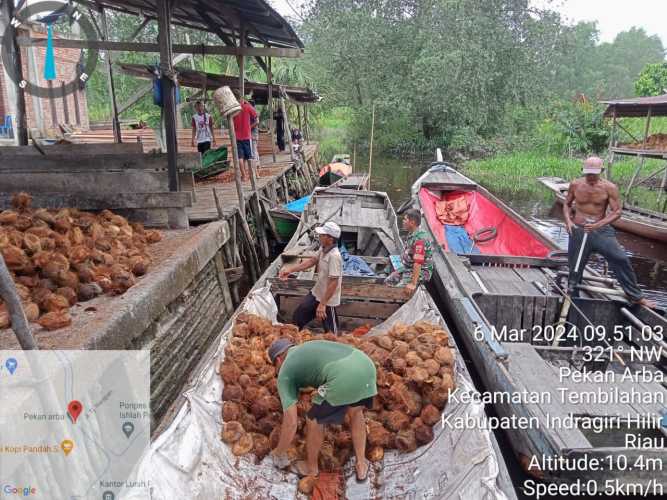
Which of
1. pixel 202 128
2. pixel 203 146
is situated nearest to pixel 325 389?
pixel 202 128

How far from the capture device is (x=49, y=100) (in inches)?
628

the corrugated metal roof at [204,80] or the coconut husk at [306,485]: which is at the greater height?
the corrugated metal roof at [204,80]

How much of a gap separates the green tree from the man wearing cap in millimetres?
26461

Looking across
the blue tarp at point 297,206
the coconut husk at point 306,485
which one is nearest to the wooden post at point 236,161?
the blue tarp at point 297,206

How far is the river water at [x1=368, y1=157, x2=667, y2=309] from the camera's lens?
970 centimetres

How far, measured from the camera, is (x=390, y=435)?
3305 millimetres

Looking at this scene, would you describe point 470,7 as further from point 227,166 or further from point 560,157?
point 227,166

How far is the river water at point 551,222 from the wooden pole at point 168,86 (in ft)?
19.6

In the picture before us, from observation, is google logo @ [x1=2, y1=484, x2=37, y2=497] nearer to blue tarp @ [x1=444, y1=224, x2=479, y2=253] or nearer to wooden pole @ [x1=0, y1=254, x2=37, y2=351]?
wooden pole @ [x1=0, y1=254, x2=37, y2=351]

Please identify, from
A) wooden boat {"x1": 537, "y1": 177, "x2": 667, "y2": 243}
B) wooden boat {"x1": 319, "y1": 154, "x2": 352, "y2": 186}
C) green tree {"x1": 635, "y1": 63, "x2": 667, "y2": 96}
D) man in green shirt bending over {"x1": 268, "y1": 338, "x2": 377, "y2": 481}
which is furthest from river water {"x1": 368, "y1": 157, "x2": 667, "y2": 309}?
green tree {"x1": 635, "y1": 63, "x2": 667, "y2": 96}

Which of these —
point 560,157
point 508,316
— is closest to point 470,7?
point 560,157

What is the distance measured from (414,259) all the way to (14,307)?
148 inches

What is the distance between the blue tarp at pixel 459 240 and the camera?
8039 mm

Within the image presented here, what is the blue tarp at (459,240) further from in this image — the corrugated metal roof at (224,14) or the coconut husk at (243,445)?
the coconut husk at (243,445)
